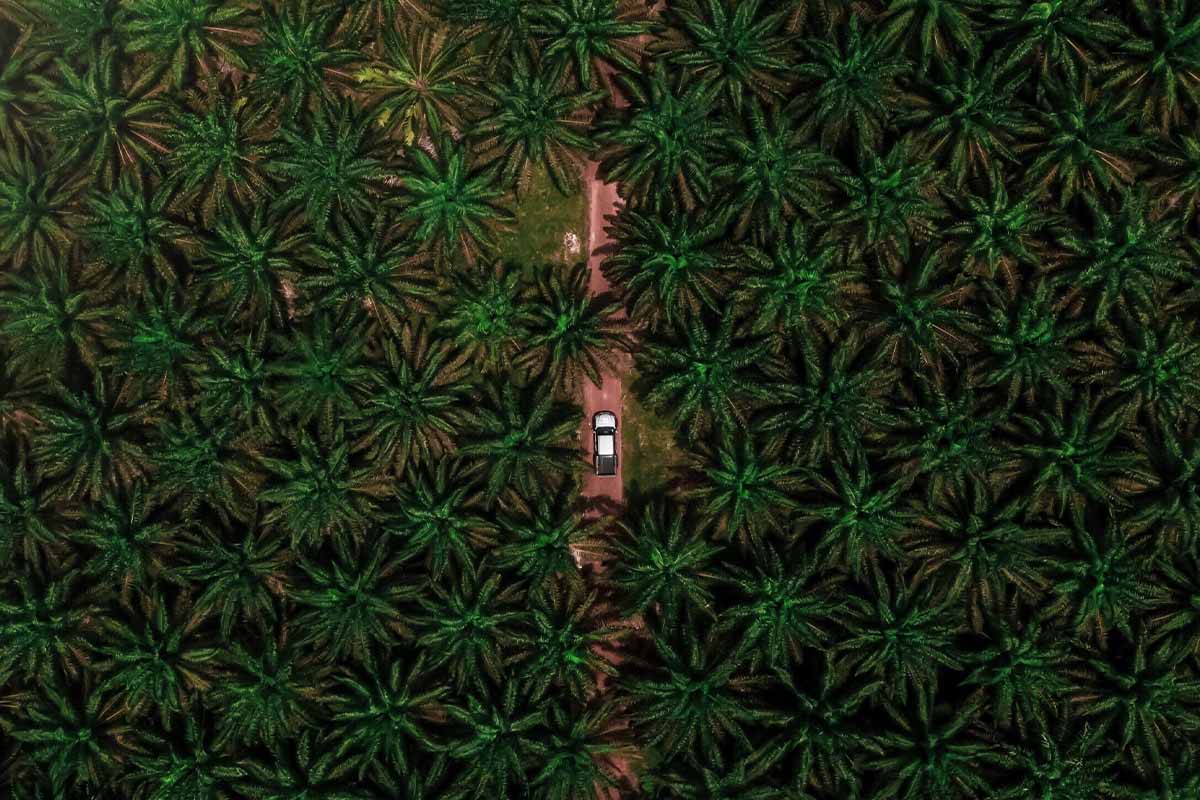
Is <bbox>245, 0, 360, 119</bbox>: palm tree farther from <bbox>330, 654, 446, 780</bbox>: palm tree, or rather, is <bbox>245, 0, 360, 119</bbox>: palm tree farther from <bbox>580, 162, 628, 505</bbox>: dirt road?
<bbox>330, 654, 446, 780</bbox>: palm tree

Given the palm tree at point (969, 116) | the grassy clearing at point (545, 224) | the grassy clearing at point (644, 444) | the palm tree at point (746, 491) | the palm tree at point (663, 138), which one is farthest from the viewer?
the grassy clearing at point (644, 444)

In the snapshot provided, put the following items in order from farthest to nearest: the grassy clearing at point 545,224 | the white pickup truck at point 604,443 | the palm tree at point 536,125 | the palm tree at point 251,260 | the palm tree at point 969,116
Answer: the grassy clearing at point 545,224 < the white pickup truck at point 604,443 < the palm tree at point 251,260 < the palm tree at point 536,125 < the palm tree at point 969,116

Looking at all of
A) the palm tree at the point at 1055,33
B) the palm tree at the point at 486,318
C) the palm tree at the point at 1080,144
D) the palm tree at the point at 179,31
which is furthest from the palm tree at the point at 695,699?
the palm tree at the point at 179,31

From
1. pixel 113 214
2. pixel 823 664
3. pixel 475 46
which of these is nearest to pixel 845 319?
pixel 823 664

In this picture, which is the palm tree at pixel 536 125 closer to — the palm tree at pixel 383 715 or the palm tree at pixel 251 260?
the palm tree at pixel 251 260

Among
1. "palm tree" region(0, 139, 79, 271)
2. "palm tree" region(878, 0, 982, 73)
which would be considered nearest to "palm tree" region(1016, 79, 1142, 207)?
"palm tree" region(878, 0, 982, 73)

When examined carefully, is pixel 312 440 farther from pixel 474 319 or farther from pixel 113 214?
pixel 113 214

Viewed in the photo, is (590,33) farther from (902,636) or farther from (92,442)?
(902,636)
